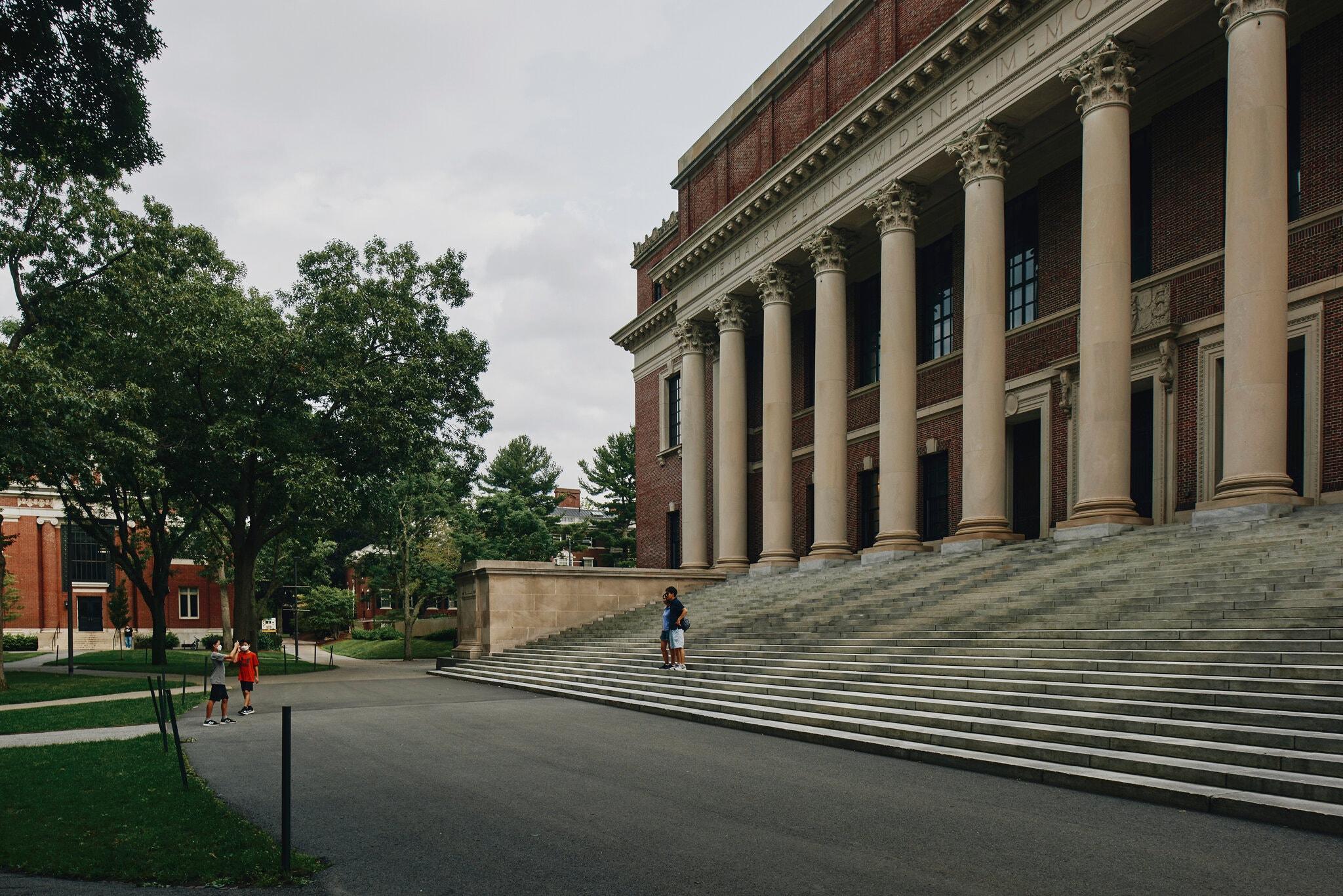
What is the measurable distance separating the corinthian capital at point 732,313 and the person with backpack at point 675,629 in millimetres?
16368

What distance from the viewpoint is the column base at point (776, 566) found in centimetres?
3061

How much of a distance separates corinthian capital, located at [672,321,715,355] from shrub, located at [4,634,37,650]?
4689 cm

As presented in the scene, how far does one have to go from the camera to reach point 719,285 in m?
34.9

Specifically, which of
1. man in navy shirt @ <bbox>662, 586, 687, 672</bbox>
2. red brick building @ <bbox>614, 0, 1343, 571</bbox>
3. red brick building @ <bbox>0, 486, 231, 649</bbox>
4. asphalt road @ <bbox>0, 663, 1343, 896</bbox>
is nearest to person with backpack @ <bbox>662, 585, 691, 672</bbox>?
man in navy shirt @ <bbox>662, 586, 687, 672</bbox>

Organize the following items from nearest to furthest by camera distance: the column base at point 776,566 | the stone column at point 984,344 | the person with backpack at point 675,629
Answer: the person with backpack at point 675,629 < the stone column at point 984,344 < the column base at point 776,566

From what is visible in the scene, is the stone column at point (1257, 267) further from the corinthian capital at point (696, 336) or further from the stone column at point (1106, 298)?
the corinthian capital at point (696, 336)

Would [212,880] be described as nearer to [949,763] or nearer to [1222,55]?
[949,763]

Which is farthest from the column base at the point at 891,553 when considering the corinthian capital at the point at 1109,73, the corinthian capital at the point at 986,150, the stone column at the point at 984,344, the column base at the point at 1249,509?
the corinthian capital at the point at 1109,73

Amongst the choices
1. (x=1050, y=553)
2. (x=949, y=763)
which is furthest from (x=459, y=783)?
(x=1050, y=553)

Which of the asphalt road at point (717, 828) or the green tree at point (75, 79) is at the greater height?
the green tree at point (75, 79)

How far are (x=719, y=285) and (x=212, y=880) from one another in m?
30.1

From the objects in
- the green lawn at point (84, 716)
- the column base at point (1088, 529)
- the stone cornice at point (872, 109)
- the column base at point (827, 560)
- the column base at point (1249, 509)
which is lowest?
the green lawn at point (84, 716)

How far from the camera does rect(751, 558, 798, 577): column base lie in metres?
30.6

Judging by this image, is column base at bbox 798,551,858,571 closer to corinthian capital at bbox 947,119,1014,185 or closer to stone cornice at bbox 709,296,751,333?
stone cornice at bbox 709,296,751,333
